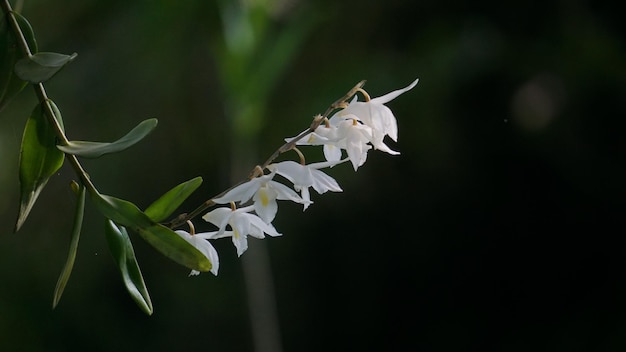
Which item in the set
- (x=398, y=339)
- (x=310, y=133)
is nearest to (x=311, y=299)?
(x=398, y=339)

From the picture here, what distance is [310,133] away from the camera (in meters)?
0.70

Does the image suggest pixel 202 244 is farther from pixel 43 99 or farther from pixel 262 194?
pixel 43 99

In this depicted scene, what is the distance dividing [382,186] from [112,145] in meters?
1.67

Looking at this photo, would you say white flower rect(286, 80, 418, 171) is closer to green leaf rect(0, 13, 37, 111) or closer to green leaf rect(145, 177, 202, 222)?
green leaf rect(145, 177, 202, 222)

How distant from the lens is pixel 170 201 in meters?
0.70

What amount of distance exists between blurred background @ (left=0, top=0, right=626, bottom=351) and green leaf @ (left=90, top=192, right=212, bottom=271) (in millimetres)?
1312

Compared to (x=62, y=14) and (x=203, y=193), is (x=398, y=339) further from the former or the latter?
(x=62, y=14)

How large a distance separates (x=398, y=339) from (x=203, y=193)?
2.25ft

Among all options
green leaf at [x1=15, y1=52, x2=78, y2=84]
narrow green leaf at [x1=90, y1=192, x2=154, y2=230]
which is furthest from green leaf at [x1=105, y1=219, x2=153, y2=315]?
green leaf at [x1=15, y1=52, x2=78, y2=84]

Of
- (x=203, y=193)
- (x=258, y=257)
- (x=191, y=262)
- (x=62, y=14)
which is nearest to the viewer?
(x=191, y=262)

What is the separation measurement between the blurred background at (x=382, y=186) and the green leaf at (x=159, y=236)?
4.30ft

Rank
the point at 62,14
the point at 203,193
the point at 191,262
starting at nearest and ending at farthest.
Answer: the point at 191,262 < the point at 62,14 < the point at 203,193

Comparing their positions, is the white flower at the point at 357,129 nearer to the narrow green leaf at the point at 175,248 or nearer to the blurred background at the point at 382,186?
the narrow green leaf at the point at 175,248

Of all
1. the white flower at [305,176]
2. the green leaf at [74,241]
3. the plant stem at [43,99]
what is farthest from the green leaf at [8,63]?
the white flower at [305,176]
